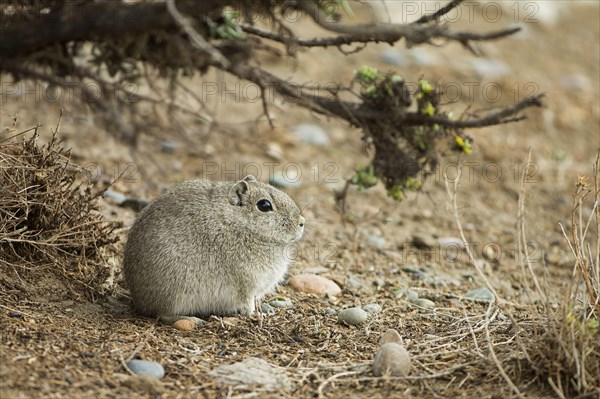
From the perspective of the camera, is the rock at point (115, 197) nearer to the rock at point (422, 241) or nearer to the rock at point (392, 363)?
the rock at point (422, 241)

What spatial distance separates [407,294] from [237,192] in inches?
63.6

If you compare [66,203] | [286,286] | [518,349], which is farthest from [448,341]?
[66,203]

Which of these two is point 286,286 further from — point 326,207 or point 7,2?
point 7,2

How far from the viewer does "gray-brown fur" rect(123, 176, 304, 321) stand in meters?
5.38

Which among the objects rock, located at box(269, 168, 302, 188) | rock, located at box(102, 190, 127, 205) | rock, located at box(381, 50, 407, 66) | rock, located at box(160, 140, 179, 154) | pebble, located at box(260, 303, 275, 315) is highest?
rock, located at box(381, 50, 407, 66)

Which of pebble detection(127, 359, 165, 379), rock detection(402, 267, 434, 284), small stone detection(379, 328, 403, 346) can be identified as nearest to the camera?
pebble detection(127, 359, 165, 379)

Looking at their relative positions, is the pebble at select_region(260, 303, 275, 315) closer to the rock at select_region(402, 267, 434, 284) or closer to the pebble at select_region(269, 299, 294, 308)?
the pebble at select_region(269, 299, 294, 308)

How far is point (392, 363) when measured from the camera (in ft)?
14.7

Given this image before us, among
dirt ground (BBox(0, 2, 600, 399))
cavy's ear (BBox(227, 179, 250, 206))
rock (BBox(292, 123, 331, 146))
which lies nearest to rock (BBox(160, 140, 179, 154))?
dirt ground (BBox(0, 2, 600, 399))

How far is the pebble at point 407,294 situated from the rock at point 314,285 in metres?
0.47

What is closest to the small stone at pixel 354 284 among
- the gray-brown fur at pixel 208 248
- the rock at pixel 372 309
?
the rock at pixel 372 309

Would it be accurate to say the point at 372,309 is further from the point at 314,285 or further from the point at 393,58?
the point at 393,58

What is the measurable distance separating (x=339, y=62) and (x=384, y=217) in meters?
4.21

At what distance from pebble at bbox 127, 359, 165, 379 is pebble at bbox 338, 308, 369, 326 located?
1515 mm
